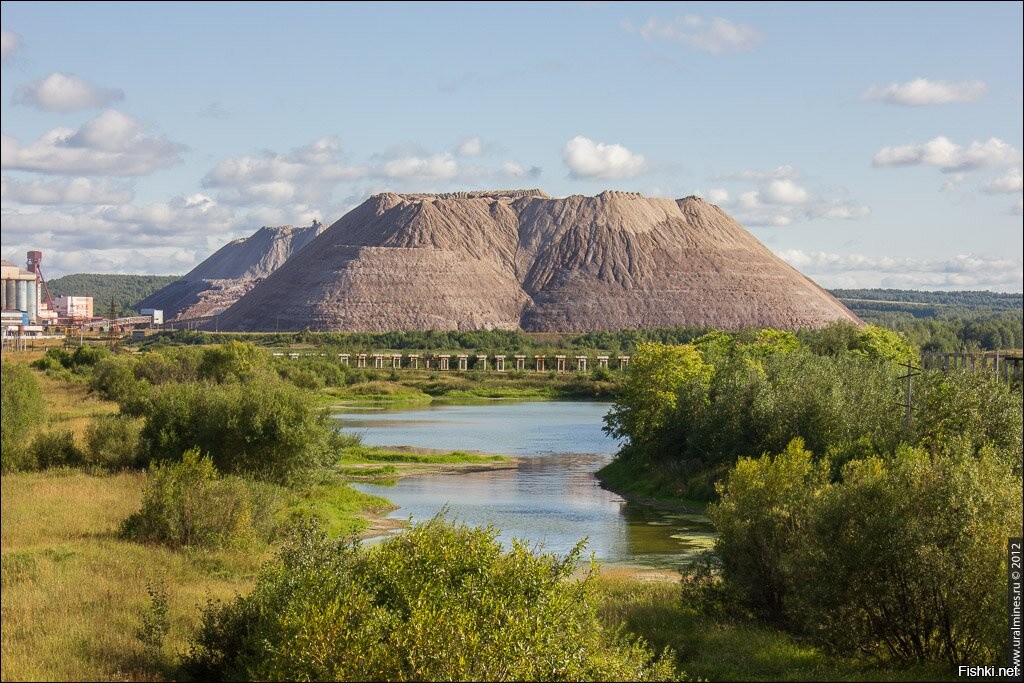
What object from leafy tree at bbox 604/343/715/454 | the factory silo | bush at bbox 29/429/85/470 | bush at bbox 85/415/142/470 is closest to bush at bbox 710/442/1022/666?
bush at bbox 85/415/142/470

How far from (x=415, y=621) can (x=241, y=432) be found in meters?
23.3

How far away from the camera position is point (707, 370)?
57.0 m

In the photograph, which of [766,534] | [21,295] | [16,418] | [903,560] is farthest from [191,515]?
[21,295]

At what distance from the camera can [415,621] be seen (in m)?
15.3

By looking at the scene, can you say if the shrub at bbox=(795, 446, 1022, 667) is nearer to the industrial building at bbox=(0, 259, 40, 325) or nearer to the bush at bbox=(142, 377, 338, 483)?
the bush at bbox=(142, 377, 338, 483)

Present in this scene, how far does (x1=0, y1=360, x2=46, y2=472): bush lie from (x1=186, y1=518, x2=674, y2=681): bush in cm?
1688

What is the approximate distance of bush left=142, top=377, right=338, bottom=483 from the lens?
3728 centimetres

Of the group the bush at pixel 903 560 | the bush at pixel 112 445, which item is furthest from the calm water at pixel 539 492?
the bush at pixel 112 445

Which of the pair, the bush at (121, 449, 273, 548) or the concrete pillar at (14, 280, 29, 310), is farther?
the concrete pillar at (14, 280, 29, 310)

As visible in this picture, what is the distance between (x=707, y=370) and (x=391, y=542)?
130 ft

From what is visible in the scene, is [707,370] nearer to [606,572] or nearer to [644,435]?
[644,435]

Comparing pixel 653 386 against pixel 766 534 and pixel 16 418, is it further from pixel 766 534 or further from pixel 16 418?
pixel 766 534

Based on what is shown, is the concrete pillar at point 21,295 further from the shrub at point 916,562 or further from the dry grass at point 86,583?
the shrub at point 916,562

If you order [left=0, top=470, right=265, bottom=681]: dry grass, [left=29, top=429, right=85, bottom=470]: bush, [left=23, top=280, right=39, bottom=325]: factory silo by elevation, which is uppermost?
[left=23, top=280, right=39, bottom=325]: factory silo
